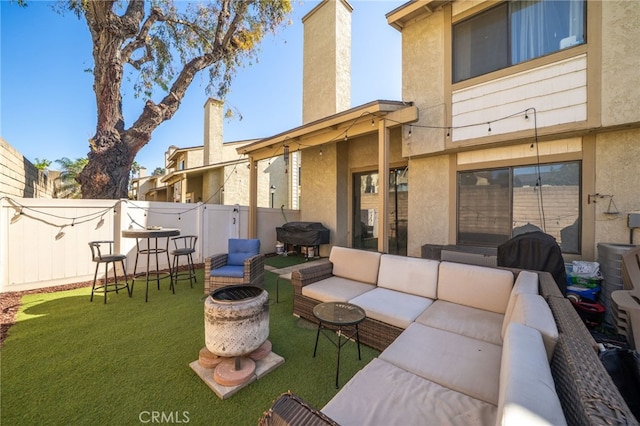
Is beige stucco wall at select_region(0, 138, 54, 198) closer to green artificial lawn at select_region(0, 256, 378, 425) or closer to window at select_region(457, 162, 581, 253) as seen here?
green artificial lawn at select_region(0, 256, 378, 425)

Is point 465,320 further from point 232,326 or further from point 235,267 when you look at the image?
point 235,267

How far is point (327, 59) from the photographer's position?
8.40 m

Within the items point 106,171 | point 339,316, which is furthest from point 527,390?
point 106,171

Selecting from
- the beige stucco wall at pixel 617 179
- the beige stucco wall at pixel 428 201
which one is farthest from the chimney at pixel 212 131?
the beige stucco wall at pixel 617 179

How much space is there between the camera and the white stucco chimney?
8227mm

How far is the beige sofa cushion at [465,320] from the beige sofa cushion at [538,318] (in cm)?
46

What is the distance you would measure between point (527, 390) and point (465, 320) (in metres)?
1.75

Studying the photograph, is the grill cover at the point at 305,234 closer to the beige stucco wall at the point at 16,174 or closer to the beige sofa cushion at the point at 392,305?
the beige sofa cushion at the point at 392,305

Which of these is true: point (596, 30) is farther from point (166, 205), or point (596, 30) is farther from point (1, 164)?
point (1, 164)

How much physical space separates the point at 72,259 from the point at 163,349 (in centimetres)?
416

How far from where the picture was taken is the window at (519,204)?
170 inches

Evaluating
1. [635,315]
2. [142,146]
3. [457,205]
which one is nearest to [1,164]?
[142,146]

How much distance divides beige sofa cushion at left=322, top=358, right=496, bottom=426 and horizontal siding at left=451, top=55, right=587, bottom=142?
4815mm

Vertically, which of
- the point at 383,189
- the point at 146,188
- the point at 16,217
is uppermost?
the point at 146,188
